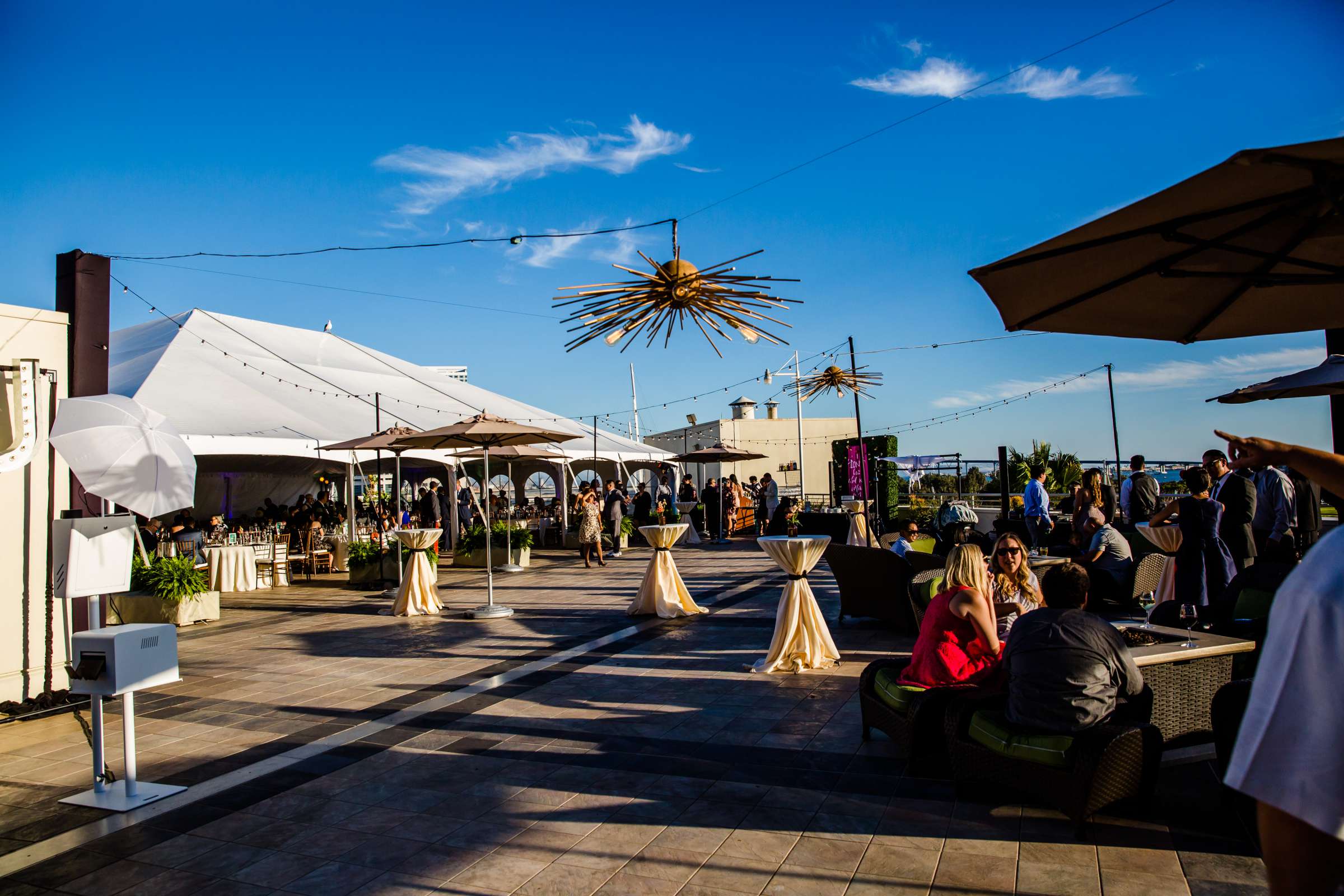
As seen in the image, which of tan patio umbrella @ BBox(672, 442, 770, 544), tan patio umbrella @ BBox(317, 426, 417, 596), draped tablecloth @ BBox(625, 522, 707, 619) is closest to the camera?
draped tablecloth @ BBox(625, 522, 707, 619)

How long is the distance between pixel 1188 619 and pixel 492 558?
1218cm

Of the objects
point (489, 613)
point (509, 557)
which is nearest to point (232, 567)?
point (509, 557)

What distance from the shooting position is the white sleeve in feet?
3.02

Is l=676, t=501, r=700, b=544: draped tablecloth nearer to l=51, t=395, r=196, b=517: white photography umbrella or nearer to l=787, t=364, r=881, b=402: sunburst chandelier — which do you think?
l=787, t=364, r=881, b=402: sunburst chandelier

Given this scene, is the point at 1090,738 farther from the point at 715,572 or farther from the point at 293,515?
the point at 293,515

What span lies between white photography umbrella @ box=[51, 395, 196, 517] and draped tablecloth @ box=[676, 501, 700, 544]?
14.5 metres

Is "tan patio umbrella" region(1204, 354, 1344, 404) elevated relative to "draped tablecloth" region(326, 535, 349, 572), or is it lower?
elevated

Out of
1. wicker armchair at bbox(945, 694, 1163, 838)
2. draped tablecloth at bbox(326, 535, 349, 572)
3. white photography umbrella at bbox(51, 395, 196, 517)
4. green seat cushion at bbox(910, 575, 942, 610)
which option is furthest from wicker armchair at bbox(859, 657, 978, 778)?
draped tablecloth at bbox(326, 535, 349, 572)

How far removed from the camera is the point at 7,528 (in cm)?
597

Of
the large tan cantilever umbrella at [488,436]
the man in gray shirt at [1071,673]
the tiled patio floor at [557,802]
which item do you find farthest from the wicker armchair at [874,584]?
the large tan cantilever umbrella at [488,436]

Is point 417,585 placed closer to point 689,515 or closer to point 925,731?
point 925,731

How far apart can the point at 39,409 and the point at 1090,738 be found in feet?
22.5

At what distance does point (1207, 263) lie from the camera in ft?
11.5

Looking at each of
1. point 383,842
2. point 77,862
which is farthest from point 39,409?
point 383,842
